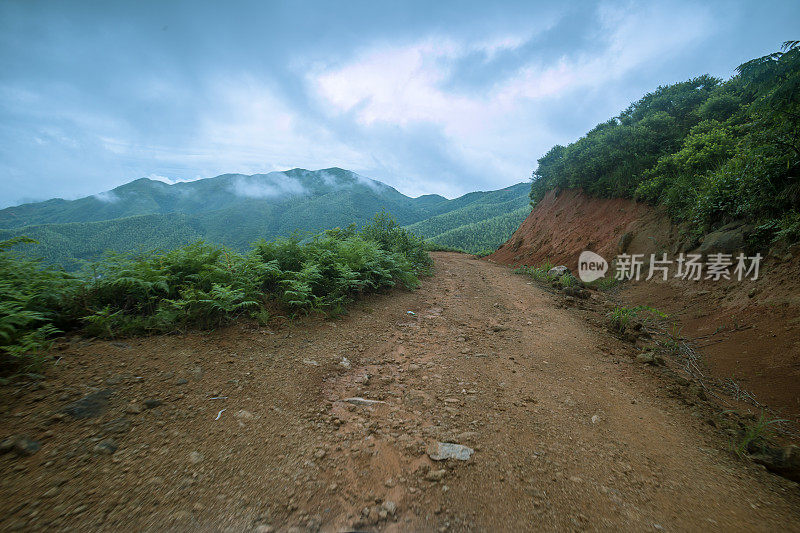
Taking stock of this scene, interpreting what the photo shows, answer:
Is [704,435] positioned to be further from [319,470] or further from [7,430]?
[7,430]

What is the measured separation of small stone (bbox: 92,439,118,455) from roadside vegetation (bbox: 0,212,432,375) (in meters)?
1.19

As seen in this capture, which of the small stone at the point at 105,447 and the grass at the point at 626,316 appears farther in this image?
the grass at the point at 626,316

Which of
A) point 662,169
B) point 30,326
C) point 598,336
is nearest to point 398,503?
point 30,326

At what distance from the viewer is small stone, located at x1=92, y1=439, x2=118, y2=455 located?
6.15ft

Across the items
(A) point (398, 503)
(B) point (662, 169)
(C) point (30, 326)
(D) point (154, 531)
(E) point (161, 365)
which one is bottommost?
(A) point (398, 503)

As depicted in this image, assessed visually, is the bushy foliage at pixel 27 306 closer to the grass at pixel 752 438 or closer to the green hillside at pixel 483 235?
the grass at pixel 752 438

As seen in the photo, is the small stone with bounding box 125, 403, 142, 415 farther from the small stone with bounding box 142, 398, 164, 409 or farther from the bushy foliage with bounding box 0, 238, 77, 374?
the bushy foliage with bounding box 0, 238, 77, 374

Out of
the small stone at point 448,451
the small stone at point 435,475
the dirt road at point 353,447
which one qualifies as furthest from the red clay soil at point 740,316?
the small stone at point 435,475

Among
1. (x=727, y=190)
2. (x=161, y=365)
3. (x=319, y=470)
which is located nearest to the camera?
(x=319, y=470)

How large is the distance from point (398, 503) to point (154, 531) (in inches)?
51.7

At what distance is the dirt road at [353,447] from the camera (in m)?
1.66

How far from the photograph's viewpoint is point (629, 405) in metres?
3.02

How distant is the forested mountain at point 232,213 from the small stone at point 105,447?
287cm

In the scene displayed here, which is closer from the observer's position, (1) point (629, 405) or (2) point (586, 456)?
(2) point (586, 456)
